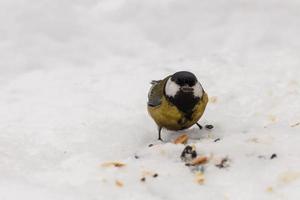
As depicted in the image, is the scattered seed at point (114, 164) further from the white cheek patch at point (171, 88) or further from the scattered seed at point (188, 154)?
the white cheek patch at point (171, 88)

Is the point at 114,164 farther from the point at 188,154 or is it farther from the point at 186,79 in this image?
the point at 186,79

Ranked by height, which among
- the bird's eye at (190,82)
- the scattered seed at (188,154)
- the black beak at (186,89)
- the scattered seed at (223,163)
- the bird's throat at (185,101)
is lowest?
the scattered seed at (223,163)

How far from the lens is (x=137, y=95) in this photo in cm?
558

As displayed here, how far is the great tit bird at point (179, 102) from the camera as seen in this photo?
444 cm

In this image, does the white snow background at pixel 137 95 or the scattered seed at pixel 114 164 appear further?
the scattered seed at pixel 114 164

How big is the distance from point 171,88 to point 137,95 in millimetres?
1090

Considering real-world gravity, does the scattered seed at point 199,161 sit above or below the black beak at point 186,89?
below

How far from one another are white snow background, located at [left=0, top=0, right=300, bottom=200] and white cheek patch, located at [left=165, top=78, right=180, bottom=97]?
1.38 ft

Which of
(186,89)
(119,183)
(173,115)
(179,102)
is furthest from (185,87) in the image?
(119,183)

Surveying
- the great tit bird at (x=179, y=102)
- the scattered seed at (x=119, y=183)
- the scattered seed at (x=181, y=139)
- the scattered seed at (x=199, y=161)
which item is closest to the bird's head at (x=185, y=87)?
the great tit bird at (x=179, y=102)

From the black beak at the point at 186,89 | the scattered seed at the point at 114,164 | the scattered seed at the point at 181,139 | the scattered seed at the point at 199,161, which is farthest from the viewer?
the scattered seed at the point at 181,139

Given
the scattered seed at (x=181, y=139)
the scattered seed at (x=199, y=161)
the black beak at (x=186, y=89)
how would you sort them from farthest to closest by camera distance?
the scattered seed at (x=181, y=139), the black beak at (x=186, y=89), the scattered seed at (x=199, y=161)

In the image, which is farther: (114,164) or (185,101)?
(185,101)

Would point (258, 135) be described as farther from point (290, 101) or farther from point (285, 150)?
point (290, 101)
